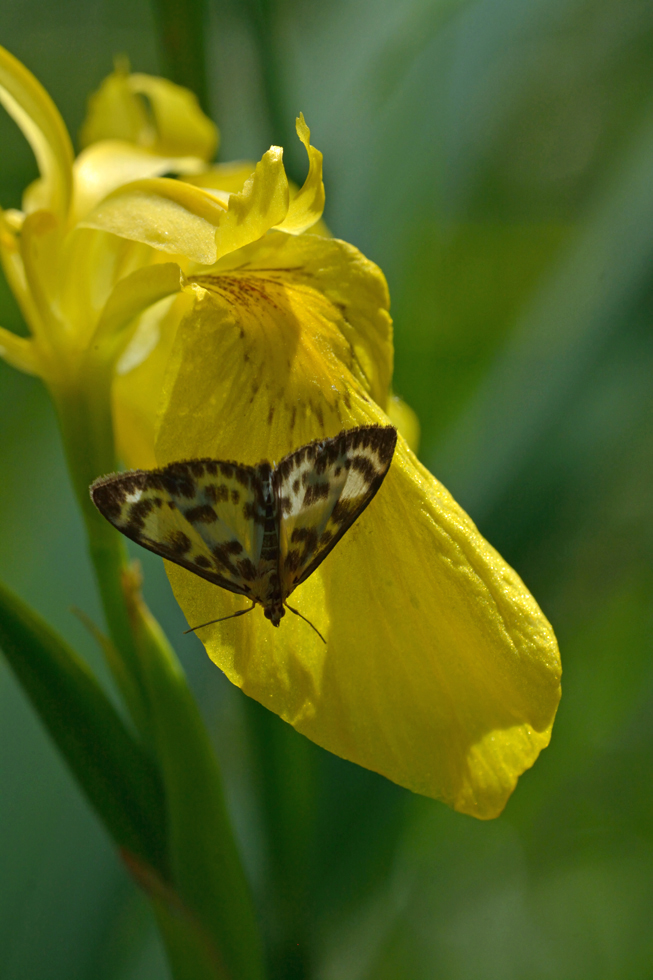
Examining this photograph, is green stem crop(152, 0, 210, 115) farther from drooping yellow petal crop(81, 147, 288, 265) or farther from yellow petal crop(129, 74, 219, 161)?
drooping yellow petal crop(81, 147, 288, 265)

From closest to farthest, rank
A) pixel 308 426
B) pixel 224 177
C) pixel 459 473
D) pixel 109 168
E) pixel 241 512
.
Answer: pixel 241 512
pixel 308 426
pixel 109 168
pixel 224 177
pixel 459 473

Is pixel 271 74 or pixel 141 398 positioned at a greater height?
pixel 271 74

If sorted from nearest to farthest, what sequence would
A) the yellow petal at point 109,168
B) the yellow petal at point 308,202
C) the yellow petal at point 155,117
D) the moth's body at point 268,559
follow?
the moth's body at point 268,559, the yellow petal at point 308,202, the yellow petal at point 109,168, the yellow petal at point 155,117

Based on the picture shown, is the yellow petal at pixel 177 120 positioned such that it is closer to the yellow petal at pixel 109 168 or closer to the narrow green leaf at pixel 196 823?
the yellow petal at pixel 109 168

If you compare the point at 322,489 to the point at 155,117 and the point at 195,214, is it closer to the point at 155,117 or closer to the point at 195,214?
the point at 195,214

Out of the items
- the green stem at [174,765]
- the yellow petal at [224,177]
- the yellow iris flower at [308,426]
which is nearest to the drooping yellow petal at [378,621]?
the yellow iris flower at [308,426]

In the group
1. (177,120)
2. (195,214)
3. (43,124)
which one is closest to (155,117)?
(177,120)
